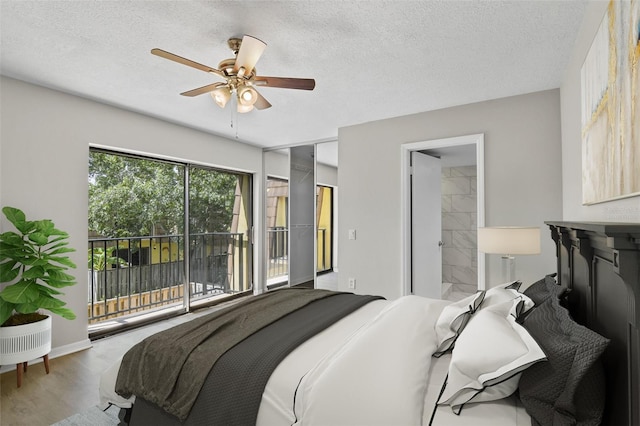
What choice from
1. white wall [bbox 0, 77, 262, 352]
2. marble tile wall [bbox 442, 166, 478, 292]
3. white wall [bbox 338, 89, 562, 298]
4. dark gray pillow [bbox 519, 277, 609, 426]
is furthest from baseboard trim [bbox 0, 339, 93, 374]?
marble tile wall [bbox 442, 166, 478, 292]

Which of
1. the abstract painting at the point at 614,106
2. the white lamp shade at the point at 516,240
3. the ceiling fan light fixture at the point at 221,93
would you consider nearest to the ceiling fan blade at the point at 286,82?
the ceiling fan light fixture at the point at 221,93

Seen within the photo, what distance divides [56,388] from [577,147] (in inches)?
169

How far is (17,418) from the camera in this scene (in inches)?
86.0

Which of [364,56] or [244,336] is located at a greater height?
[364,56]

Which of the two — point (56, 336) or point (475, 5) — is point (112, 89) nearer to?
point (56, 336)

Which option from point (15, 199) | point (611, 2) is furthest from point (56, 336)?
point (611, 2)

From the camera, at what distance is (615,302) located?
43.9 inches

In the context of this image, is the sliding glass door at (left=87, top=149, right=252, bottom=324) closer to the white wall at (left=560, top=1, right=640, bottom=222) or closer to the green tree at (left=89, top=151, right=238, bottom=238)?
the green tree at (left=89, top=151, right=238, bottom=238)

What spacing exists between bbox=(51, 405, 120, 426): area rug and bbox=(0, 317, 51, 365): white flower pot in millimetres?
827

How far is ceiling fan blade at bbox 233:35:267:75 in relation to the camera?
198 centimetres

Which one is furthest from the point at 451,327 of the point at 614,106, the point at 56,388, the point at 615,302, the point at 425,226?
the point at 56,388

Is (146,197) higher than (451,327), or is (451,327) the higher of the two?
(146,197)

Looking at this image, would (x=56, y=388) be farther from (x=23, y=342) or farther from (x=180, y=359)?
(x=180, y=359)

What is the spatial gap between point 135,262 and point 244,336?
3132 millimetres
